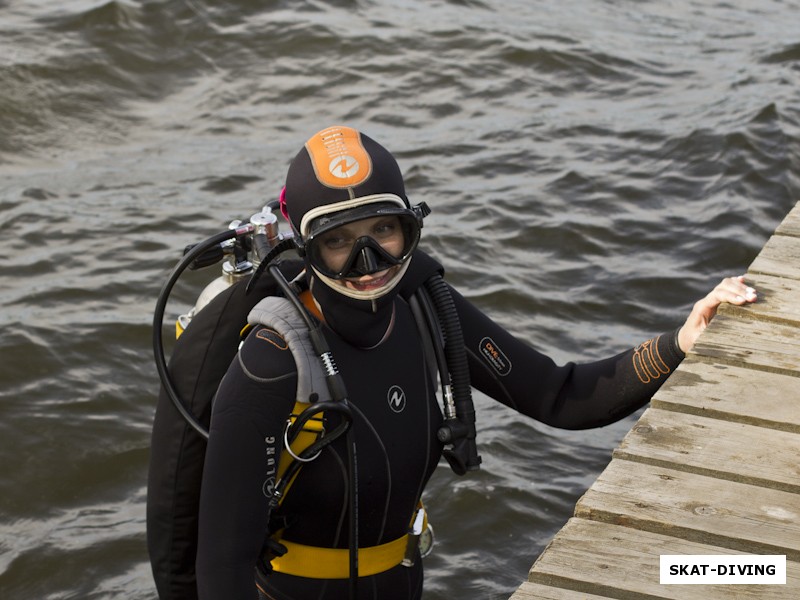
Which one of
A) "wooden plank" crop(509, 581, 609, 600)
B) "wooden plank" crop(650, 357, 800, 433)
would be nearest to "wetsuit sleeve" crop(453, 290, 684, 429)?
"wooden plank" crop(650, 357, 800, 433)

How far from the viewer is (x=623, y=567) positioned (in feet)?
8.17

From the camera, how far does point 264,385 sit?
271cm

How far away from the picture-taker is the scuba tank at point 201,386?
291cm

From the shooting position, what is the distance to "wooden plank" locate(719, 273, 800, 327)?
3561 millimetres

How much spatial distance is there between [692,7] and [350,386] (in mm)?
11119

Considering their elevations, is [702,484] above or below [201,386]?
below

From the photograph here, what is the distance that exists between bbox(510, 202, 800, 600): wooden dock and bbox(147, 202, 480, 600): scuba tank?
1.46 feet

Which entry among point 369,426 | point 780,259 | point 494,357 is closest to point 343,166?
point 369,426

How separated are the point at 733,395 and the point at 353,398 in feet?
3.31

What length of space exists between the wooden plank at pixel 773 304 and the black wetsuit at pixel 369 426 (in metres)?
0.29

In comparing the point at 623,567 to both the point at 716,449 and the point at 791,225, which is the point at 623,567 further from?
the point at 791,225

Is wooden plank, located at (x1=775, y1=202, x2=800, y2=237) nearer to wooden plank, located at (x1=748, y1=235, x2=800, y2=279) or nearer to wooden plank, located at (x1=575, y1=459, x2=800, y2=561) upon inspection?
wooden plank, located at (x1=748, y1=235, x2=800, y2=279)

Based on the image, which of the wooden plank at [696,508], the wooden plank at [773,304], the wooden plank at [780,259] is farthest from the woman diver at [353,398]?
the wooden plank at [780,259]

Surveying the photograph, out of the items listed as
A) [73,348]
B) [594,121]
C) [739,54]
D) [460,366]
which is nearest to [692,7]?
[739,54]
